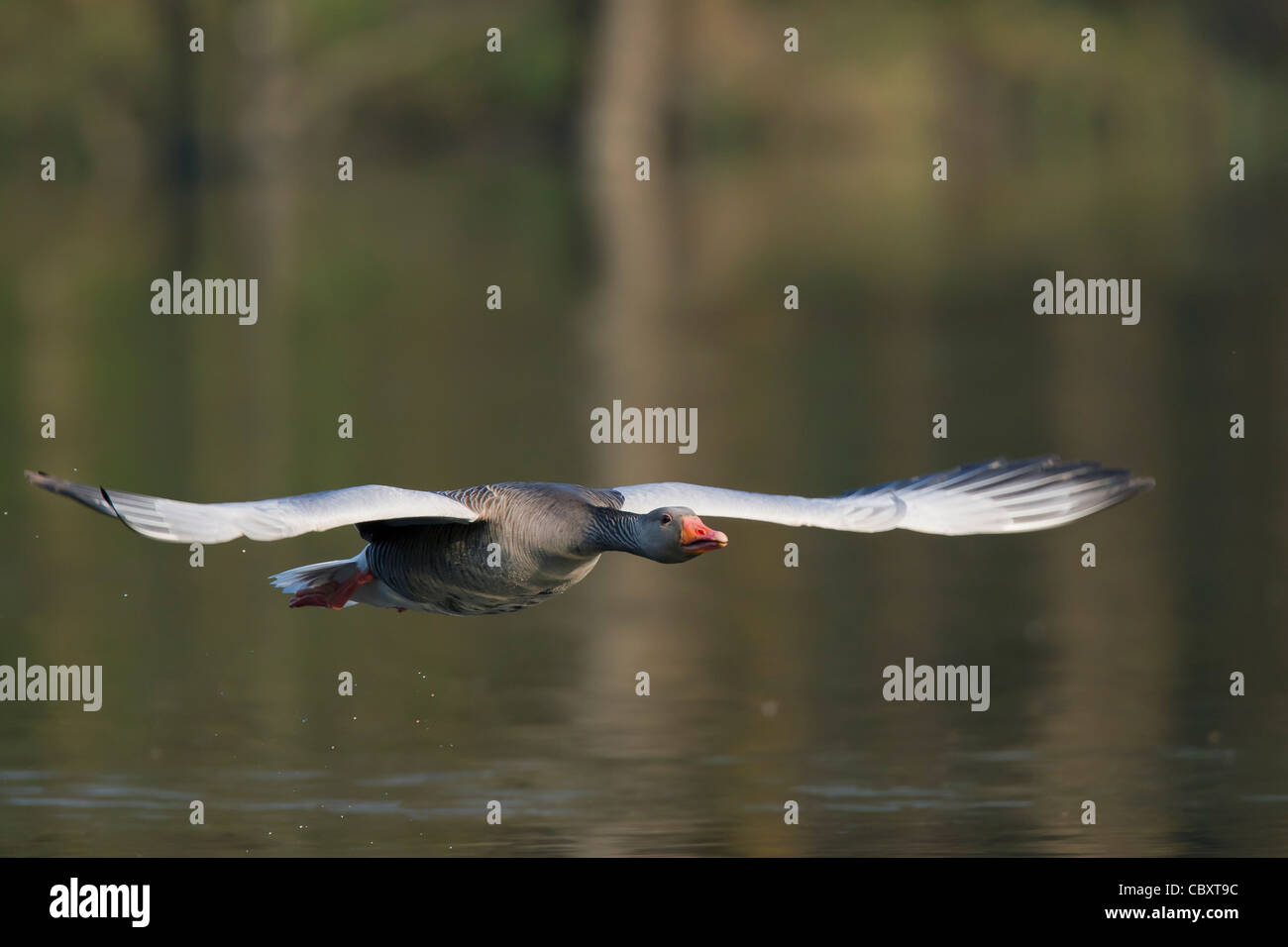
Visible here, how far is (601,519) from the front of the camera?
639 inches

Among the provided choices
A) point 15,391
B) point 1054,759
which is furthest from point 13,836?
point 15,391

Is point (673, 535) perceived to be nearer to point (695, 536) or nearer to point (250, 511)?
point (695, 536)

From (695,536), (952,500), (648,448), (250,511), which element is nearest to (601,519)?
(695,536)

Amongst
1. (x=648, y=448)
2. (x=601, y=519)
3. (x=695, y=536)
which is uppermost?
(x=648, y=448)

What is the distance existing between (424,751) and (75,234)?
50.0 m

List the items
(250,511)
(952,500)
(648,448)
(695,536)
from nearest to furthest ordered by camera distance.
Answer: (250,511) → (695,536) → (952,500) → (648,448)

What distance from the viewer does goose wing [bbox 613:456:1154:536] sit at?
641 inches

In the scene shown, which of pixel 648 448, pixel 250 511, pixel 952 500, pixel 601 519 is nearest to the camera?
pixel 250 511

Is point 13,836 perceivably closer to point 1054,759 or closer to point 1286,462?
point 1054,759

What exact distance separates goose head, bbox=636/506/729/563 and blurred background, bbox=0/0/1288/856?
90.8 inches

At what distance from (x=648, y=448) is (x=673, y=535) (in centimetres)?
1898

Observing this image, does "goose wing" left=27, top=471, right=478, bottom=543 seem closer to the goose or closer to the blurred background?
the goose

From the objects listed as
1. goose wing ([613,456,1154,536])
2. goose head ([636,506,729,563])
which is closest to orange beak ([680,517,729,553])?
goose head ([636,506,729,563])

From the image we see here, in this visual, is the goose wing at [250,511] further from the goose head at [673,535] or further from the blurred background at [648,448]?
the blurred background at [648,448]
